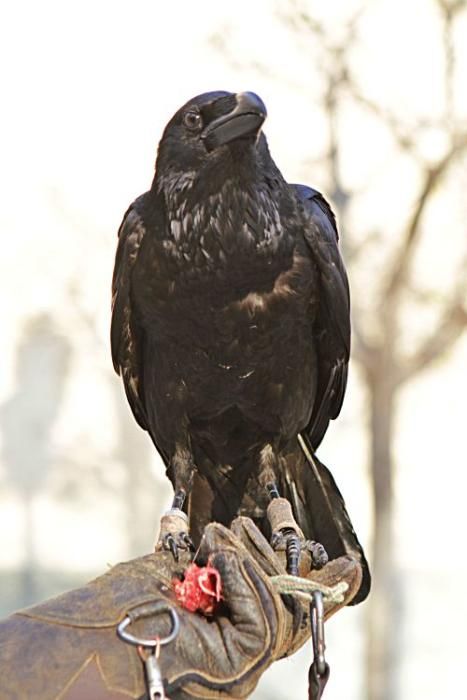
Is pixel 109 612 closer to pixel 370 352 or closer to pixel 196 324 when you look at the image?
pixel 196 324

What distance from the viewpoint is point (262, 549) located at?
1.70m

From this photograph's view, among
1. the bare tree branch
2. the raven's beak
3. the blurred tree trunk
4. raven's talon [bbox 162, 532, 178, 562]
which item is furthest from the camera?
the blurred tree trunk

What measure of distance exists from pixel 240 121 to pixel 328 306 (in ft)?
1.53

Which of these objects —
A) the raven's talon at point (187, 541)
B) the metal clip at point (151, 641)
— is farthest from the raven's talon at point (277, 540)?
the metal clip at point (151, 641)

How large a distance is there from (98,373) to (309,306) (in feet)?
11.4

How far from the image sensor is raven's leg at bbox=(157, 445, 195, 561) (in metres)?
1.90

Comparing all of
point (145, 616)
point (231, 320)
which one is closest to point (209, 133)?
point (231, 320)

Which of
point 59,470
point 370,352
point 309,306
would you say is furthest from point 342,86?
point 309,306

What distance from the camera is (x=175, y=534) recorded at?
193 cm

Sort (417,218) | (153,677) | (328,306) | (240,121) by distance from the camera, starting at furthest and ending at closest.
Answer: (417,218) → (328,306) → (240,121) → (153,677)

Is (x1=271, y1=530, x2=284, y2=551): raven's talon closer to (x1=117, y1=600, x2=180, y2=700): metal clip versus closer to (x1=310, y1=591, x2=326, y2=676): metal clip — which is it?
(x1=310, y1=591, x2=326, y2=676): metal clip

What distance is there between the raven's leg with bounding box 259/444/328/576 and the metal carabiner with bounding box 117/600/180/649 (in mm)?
342

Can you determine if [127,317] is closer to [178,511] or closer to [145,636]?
[178,511]

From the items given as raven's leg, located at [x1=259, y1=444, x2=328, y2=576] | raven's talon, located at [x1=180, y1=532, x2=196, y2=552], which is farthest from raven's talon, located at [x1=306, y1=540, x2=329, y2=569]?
raven's talon, located at [x1=180, y1=532, x2=196, y2=552]
